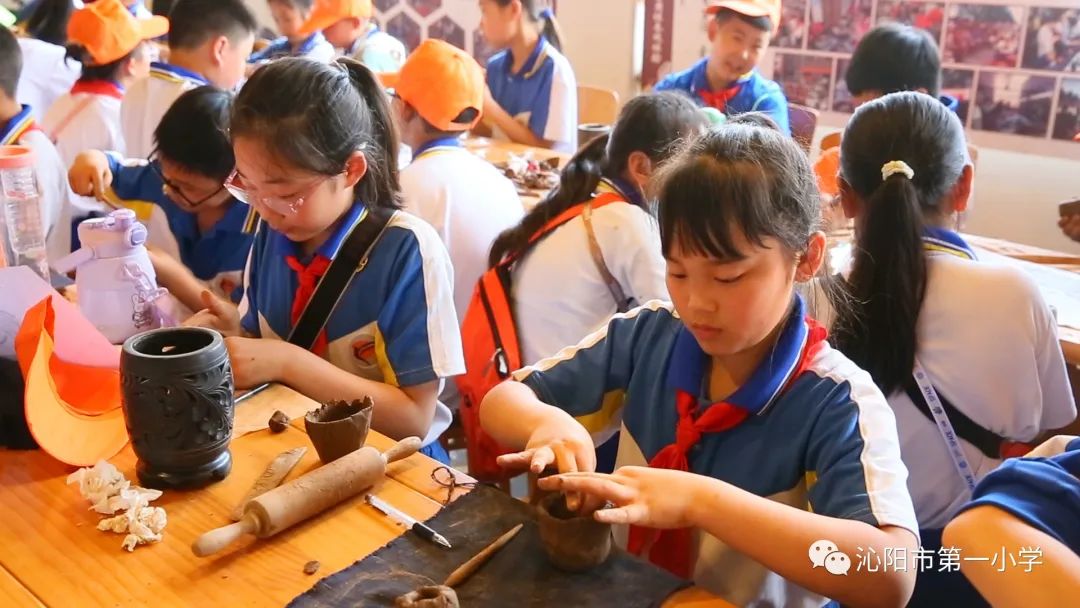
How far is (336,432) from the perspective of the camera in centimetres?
117

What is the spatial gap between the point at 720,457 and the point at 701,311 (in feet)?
0.72

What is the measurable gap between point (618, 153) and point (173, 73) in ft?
5.69

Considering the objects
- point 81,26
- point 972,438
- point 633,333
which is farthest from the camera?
point 81,26

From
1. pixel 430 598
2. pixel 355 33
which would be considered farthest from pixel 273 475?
pixel 355 33

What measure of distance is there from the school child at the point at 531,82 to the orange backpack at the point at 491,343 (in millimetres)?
2107

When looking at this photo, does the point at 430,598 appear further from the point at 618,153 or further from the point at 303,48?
the point at 303,48

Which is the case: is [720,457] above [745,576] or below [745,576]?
above

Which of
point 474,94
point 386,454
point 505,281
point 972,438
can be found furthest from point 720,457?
point 474,94

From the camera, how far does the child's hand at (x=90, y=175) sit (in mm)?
2410

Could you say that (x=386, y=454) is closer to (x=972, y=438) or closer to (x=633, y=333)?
(x=633, y=333)

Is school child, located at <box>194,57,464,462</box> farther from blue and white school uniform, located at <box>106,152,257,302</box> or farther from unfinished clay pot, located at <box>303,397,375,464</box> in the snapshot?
blue and white school uniform, located at <box>106,152,257,302</box>

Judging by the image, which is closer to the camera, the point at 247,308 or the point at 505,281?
the point at 247,308

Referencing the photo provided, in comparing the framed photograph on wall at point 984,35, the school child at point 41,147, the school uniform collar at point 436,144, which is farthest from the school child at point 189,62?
the framed photograph on wall at point 984,35

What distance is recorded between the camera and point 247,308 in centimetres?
183
